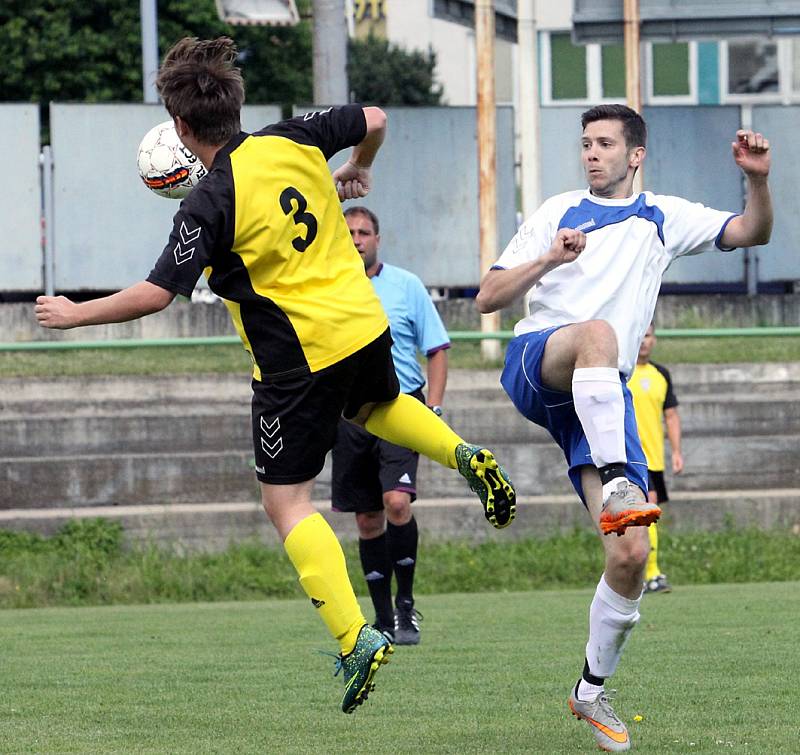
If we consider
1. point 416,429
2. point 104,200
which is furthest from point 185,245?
point 104,200

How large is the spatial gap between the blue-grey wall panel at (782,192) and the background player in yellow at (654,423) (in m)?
6.20

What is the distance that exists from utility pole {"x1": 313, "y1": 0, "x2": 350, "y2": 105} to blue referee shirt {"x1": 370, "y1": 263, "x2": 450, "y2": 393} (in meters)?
6.84

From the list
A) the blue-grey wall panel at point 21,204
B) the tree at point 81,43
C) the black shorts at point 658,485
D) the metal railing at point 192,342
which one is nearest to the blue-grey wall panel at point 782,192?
the metal railing at point 192,342

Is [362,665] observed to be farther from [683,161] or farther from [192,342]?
[683,161]

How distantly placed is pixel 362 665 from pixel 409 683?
180 cm

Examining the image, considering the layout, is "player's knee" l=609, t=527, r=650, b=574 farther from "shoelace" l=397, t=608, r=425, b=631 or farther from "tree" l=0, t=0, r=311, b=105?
"tree" l=0, t=0, r=311, b=105

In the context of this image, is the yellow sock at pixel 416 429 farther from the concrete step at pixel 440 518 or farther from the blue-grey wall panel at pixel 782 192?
the blue-grey wall panel at pixel 782 192

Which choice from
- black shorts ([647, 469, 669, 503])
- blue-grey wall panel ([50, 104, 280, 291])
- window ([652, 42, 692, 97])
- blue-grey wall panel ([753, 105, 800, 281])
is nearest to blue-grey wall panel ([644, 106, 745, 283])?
blue-grey wall panel ([753, 105, 800, 281])

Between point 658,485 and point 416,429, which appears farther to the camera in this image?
point 658,485

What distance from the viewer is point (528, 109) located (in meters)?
16.6

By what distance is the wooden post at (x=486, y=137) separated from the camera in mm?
15898

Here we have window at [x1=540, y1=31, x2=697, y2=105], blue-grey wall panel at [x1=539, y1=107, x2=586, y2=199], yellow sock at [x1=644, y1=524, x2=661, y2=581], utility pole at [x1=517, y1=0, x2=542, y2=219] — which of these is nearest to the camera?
yellow sock at [x1=644, y1=524, x2=661, y2=581]

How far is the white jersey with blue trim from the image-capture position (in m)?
5.65

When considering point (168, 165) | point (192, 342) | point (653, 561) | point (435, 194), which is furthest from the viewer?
point (435, 194)
